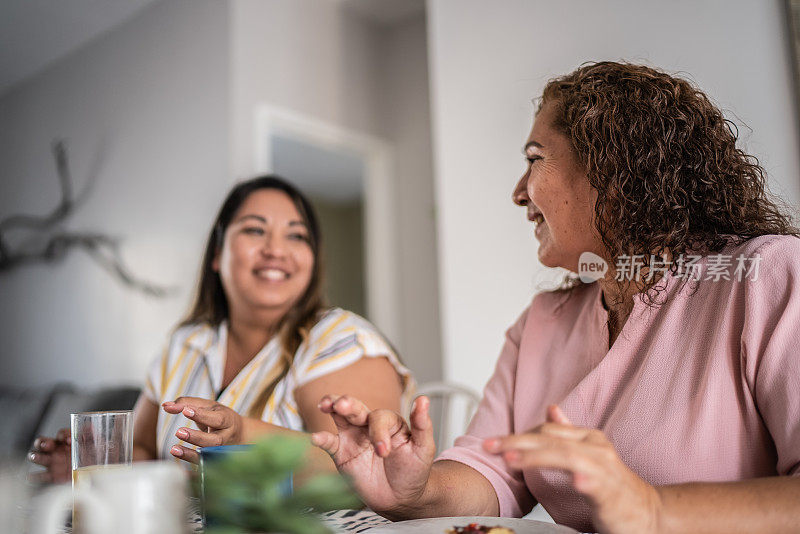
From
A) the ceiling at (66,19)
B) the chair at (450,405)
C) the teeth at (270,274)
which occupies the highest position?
the ceiling at (66,19)

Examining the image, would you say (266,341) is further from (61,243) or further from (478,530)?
(61,243)

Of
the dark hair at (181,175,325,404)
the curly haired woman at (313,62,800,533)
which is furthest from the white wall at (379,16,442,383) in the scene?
the curly haired woman at (313,62,800,533)

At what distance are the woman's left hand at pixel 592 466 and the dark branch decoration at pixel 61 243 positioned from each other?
296 centimetres

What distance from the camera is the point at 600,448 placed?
0.57 meters

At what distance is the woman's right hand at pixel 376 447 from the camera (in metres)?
0.75

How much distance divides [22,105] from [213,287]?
10.8 ft

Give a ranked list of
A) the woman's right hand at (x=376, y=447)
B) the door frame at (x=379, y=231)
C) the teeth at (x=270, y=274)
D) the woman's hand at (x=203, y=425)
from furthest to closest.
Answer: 1. the door frame at (x=379, y=231)
2. the teeth at (x=270, y=274)
3. the woman's hand at (x=203, y=425)
4. the woman's right hand at (x=376, y=447)

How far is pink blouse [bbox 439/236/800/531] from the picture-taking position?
77 centimetres

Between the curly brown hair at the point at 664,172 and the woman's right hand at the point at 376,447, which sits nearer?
the woman's right hand at the point at 376,447

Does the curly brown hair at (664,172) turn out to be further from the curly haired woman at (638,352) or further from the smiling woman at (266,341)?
the smiling woman at (266,341)

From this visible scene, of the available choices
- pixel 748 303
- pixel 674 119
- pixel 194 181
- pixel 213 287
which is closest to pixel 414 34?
pixel 194 181

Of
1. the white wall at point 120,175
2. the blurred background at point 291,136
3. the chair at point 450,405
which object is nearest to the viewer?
the chair at point 450,405

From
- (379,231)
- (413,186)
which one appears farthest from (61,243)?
(413,186)

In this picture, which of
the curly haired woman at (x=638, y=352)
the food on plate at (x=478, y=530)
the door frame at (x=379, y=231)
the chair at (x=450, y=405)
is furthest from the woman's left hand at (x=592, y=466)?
the door frame at (x=379, y=231)
